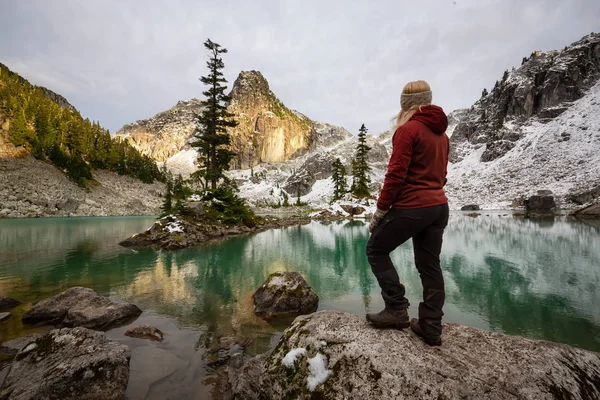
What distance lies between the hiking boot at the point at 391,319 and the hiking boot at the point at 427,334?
130 mm

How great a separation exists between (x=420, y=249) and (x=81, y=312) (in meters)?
8.63

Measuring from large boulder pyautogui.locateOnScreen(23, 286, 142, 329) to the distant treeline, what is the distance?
279 feet

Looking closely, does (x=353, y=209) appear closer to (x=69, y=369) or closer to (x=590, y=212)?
(x=590, y=212)

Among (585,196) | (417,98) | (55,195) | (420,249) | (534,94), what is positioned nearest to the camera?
(420,249)

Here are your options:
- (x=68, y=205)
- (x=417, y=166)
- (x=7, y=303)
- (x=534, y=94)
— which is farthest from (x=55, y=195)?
(x=534, y=94)

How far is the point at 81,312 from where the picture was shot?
275 inches

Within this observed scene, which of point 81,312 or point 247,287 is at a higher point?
point 81,312

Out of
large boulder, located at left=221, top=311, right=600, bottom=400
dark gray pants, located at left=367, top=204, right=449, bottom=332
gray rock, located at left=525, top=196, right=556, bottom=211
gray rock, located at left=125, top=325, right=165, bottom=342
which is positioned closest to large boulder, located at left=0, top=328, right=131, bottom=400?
gray rock, located at left=125, top=325, right=165, bottom=342

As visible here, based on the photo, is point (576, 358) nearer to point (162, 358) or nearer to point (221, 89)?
point (162, 358)

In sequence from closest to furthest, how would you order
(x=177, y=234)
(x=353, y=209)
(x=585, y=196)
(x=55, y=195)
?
(x=177, y=234) < (x=585, y=196) < (x=353, y=209) < (x=55, y=195)

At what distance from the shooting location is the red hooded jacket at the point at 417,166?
3.32 meters

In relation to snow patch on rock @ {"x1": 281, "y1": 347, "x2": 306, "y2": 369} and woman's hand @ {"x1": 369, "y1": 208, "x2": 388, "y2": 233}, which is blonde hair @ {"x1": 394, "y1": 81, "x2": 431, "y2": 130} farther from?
snow patch on rock @ {"x1": 281, "y1": 347, "x2": 306, "y2": 369}

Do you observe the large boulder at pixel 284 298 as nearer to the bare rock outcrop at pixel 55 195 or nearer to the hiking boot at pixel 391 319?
the hiking boot at pixel 391 319

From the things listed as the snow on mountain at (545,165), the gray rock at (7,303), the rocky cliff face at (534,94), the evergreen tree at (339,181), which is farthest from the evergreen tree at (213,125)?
the rocky cliff face at (534,94)
